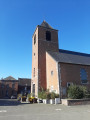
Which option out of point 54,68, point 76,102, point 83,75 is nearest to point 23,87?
point 54,68

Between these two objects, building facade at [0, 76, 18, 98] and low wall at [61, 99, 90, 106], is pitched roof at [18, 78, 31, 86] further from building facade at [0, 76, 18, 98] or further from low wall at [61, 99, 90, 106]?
low wall at [61, 99, 90, 106]

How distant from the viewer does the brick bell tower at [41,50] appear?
2117 cm

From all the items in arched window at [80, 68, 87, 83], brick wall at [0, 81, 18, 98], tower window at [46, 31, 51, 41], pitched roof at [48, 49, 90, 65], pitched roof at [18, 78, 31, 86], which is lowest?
brick wall at [0, 81, 18, 98]

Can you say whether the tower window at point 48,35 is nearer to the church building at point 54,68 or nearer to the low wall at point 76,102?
the church building at point 54,68

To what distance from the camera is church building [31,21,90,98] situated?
17438 millimetres

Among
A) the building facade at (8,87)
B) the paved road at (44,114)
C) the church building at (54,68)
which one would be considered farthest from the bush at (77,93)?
the building facade at (8,87)

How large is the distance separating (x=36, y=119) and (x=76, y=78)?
12.7m

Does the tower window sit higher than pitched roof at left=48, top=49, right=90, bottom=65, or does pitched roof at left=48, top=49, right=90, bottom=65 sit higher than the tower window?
the tower window

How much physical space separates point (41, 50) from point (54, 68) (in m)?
5.60

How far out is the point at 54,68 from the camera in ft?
61.0

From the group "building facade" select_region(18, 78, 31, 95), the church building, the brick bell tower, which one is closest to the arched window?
the church building

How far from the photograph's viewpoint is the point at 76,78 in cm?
1820

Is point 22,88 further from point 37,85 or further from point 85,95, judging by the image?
point 85,95

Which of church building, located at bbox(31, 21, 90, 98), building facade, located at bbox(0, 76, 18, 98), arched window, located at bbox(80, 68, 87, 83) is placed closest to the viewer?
church building, located at bbox(31, 21, 90, 98)
